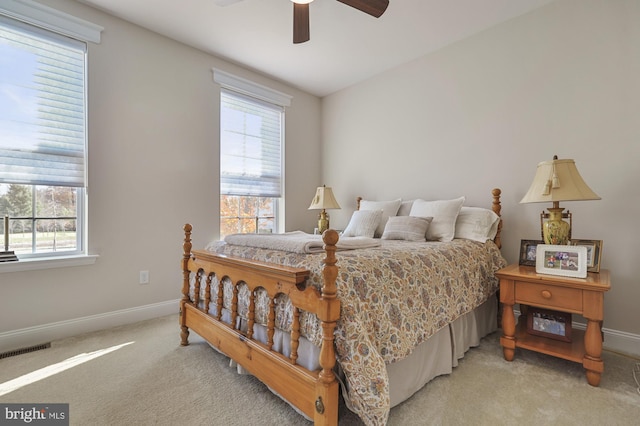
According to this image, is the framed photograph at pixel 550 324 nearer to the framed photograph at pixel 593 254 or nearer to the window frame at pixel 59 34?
the framed photograph at pixel 593 254

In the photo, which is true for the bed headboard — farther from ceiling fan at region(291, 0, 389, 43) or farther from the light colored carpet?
ceiling fan at region(291, 0, 389, 43)

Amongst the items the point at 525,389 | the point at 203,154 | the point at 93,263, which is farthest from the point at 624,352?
the point at 93,263

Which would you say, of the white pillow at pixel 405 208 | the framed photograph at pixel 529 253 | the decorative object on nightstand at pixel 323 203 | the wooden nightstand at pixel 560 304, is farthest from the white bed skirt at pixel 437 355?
the decorative object on nightstand at pixel 323 203

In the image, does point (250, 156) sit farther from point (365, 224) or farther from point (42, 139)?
point (42, 139)

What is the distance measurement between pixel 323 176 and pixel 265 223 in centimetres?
114

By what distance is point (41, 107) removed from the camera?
7.80 feet

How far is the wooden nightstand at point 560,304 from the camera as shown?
178 centimetres

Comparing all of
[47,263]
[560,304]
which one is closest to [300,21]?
[560,304]

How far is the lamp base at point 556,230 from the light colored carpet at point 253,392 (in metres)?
0.81

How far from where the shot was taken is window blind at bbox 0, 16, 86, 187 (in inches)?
88.8

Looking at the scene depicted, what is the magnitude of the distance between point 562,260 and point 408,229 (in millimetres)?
1049

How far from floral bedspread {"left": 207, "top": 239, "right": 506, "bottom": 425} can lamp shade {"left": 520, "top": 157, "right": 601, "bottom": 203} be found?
24.9 inches

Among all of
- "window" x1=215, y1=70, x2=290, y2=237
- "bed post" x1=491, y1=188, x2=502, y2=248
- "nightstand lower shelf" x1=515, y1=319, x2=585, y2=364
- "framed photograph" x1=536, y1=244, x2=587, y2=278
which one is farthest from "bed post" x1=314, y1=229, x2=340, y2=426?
"window" x1=215, y1=70, x2=290, y2=237

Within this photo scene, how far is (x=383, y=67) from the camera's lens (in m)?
3.61
